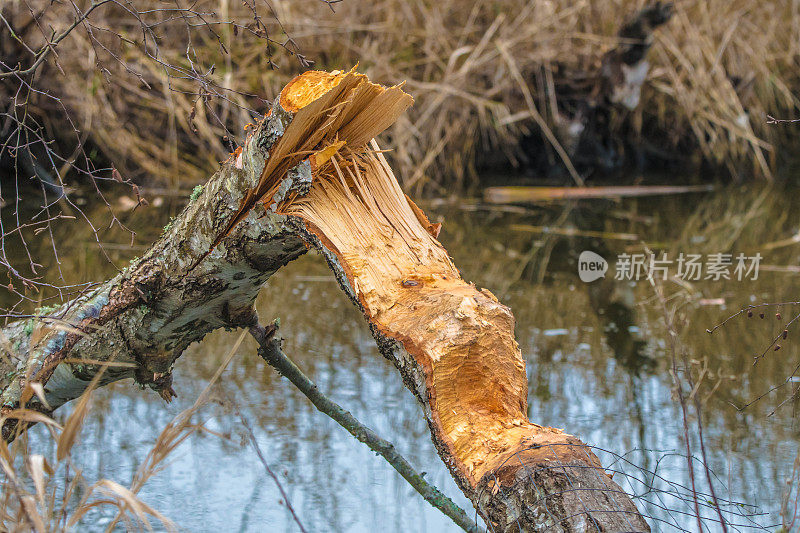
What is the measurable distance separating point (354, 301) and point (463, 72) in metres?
3.30

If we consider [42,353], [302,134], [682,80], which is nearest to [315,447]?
[42,353]

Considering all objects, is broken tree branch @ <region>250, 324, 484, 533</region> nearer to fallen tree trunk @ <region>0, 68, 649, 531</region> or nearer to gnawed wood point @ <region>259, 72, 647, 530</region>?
fallen tree trunk @ <region>0, 68, 649, 531</region>

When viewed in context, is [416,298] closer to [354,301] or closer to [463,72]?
[354,301]

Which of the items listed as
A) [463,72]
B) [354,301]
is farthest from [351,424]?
[463,72]

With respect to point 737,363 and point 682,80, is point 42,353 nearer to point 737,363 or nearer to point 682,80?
point 737,363

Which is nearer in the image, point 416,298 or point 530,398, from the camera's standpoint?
point 416,298

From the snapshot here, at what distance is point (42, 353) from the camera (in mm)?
1296

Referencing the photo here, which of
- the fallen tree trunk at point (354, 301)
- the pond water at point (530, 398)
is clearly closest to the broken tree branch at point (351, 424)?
the fallen tree trunk at point (354, 301)

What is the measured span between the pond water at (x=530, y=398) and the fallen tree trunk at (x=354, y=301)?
5.5 inches

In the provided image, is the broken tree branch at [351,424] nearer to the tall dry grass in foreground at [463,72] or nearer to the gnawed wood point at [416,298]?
the gnawed wood point at [416,298]

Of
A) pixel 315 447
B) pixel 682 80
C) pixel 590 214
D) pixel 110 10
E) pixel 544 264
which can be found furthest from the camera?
pixel 682 80

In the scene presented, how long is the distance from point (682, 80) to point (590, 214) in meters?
1.30

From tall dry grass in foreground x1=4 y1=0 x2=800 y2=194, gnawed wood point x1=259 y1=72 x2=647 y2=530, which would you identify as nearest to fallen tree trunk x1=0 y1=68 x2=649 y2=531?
gnawed wood point x1=259 y1=72 x2=647 y2=530

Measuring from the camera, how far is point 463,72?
4.27m
